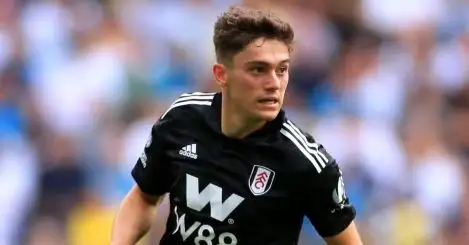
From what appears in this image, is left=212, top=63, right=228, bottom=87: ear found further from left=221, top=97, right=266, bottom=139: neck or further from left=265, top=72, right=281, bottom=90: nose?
left=265, top=72, right=281, bottom=90: nose

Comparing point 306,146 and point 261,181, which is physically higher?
point 306,146

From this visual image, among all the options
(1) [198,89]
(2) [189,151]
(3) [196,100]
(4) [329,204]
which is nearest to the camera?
(4) [329,204]

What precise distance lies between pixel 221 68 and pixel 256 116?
0.81 feet

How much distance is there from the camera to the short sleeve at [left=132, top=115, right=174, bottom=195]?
3.99 metres

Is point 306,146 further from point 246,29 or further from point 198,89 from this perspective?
point 198,89

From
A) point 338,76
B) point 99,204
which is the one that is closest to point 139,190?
point 99,204

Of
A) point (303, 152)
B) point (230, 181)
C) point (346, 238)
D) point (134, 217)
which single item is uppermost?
point (303, 152)

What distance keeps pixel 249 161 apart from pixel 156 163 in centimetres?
41

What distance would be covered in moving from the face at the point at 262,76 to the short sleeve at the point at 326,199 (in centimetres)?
27

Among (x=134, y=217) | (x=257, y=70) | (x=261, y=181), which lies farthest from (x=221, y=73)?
(x=134, y=217)

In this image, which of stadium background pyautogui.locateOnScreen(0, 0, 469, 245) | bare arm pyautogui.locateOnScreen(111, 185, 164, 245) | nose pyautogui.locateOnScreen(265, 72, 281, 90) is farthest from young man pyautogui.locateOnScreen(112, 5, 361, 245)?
stadium background pyautogui.locateOnScreen(0, 0, 469, 245)

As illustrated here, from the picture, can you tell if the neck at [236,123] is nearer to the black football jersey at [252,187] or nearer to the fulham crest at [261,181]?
A: the black football jersey at [252,187]

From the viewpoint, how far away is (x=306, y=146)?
12.3ft

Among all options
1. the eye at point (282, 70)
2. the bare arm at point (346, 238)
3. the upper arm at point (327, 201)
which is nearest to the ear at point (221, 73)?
the eye at point (282, 70)
